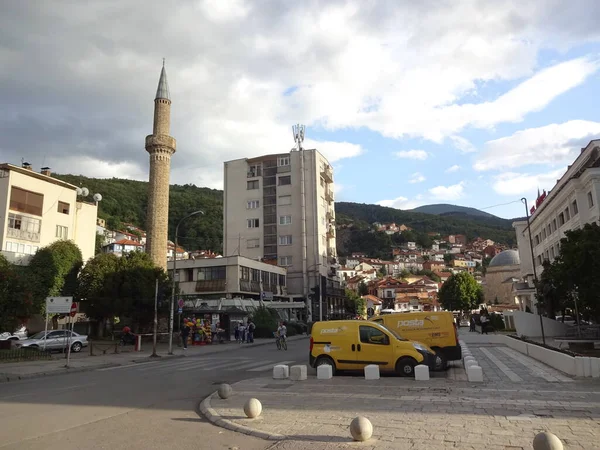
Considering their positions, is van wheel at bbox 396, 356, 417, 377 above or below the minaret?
below

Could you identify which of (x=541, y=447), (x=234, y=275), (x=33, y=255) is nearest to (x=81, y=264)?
(x=33, y=255)

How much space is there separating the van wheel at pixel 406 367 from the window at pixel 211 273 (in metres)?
39.6

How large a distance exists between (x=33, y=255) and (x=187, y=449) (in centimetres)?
3955

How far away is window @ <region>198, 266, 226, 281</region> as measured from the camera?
52281 millimetres

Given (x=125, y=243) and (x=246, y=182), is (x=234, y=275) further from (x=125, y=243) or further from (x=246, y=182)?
(x=125, y=243)

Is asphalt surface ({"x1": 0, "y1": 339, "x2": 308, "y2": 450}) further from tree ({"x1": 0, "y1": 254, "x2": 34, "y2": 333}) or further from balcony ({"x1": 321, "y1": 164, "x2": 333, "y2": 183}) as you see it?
balcony ({"x1": 321, "y1": 164, "x2": 333, "y2": 183})

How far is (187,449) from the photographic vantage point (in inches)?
262

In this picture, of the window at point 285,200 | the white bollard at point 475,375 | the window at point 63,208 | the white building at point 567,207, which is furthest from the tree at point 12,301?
the window at point 285,200

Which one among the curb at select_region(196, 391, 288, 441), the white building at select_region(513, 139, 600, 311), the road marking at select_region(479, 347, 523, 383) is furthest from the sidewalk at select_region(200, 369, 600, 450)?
the white building at select_region(513, 139, 600, 311)

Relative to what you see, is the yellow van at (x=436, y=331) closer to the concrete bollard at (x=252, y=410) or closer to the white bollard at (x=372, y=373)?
the white bollard at (x=372, y=373)

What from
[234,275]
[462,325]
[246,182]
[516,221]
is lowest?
[462,325]

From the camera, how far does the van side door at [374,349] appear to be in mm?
14211

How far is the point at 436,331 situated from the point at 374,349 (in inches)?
159

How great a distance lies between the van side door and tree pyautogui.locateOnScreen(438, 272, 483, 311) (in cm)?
6601
